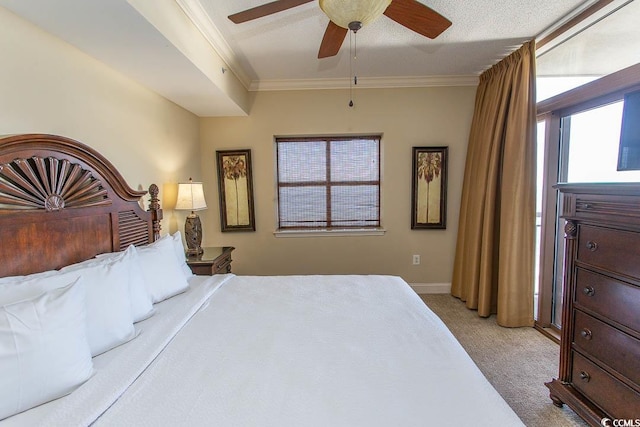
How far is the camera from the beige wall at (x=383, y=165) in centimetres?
342

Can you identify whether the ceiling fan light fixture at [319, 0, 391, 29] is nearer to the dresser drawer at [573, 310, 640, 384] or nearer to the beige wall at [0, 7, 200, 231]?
the beige wall at [0, 7, 200, 231]

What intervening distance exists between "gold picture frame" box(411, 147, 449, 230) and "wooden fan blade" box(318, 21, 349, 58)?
177cm

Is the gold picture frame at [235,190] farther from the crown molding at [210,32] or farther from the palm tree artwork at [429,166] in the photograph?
the palm tree artwork at [429,166]

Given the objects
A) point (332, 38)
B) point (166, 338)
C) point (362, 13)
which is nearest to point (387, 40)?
point (332, 38)

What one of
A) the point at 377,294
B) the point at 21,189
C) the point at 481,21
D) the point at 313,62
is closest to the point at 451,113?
the point at 481,21

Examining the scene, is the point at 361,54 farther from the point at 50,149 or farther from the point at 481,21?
the point at 50,149

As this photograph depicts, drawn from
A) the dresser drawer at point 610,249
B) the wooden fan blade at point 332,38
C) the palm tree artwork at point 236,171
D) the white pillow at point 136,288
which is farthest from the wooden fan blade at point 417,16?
the palm tree artwork at point 236,171

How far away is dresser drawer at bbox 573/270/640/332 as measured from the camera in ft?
4.44

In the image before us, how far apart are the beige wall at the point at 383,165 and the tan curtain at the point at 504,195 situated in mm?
342

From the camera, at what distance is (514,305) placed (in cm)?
269

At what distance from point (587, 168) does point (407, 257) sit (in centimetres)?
187

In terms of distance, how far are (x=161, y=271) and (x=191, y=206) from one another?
0.99m

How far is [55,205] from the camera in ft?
4.92

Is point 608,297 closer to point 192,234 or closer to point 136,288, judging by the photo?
point 136,288
